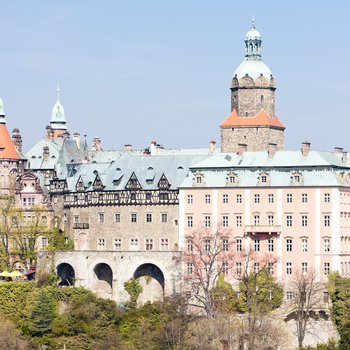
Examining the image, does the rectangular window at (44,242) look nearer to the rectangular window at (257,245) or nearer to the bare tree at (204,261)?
the bare tree at (204,261)

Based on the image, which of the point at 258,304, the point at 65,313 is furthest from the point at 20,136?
the point at 258,304

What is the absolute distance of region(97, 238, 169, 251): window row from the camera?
12191 cm

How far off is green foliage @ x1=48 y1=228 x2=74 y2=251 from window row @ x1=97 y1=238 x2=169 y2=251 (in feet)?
8.48

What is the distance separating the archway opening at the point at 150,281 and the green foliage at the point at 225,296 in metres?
5.73

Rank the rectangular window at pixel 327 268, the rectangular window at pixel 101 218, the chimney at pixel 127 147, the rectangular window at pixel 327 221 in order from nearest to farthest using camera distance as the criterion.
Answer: the rectangular window at pixel 327 268 → the rectangular window at pixel 327 221 → the rectangular window at pixel 101 218 → the chimney at pixel 127 147

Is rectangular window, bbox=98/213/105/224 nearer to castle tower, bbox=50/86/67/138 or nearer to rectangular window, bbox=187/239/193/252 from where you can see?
rectangular window, bbox=187/239/193/252

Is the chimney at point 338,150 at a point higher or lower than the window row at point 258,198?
higher

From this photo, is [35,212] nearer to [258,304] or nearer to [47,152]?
[47,152]

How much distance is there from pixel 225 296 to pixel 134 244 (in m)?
10.8

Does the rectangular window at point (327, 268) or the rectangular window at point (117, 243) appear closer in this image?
the rectangular window at point (327, 268)

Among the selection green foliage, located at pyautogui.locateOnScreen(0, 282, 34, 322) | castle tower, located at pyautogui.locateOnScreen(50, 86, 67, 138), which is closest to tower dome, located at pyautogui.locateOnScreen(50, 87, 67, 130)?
castle tower, located at pyautogui.locateOnScreen(50, 86, 67, 138)

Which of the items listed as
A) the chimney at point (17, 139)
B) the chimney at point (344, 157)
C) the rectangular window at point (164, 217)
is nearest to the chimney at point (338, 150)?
the chimney at point (344, 157)

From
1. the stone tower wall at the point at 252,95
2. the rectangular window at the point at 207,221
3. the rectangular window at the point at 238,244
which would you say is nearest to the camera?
the rectangular window at the point at 238,244

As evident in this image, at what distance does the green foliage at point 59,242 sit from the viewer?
125 m
